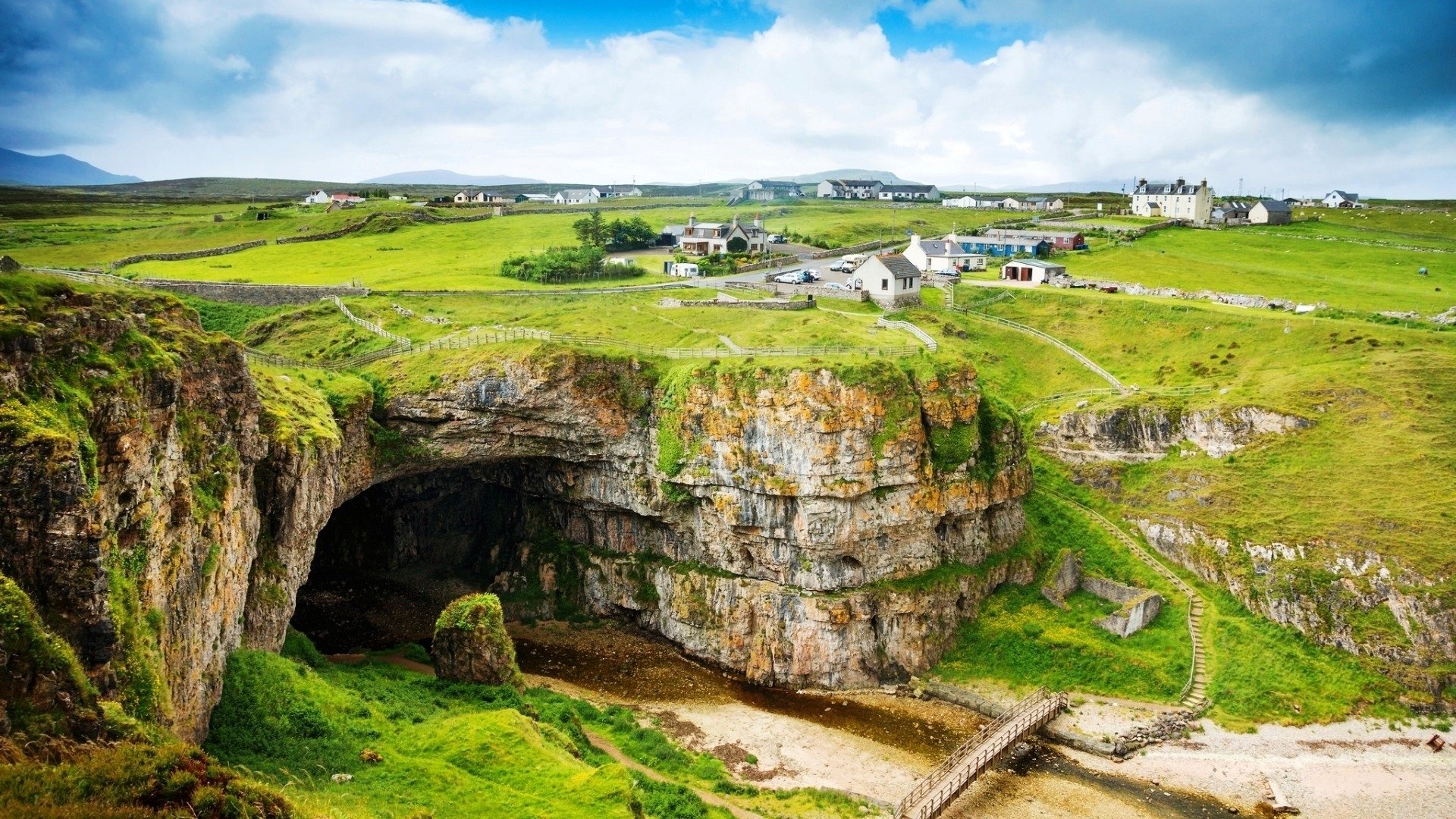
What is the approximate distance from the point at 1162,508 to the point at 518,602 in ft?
129

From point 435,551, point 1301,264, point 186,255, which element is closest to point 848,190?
point 1301,264

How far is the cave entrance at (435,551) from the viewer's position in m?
59.2

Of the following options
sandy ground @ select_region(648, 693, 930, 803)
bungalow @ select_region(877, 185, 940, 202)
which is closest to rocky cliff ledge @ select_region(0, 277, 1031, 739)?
sandy ground @ select_region(648, 693, 930, 803)

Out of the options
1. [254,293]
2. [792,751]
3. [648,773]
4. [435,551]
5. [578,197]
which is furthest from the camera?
[578,197]

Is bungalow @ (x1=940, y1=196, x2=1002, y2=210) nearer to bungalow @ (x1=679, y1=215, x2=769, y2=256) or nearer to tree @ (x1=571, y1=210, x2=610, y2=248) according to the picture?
bungalow @ (x1=679, y1=215, x2=769, y2=256)

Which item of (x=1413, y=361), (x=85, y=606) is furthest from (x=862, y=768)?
(x=1413, y=361)

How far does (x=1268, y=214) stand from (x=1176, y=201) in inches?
439

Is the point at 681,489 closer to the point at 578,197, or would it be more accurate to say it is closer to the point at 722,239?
the point at 722,239

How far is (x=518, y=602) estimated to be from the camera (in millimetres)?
59406

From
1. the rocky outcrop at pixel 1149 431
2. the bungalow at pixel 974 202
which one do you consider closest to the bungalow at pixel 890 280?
the rocky outcrop at pixel 1149 431

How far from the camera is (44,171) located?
54.6 metres

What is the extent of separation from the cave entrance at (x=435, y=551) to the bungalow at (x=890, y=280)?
1292 inches

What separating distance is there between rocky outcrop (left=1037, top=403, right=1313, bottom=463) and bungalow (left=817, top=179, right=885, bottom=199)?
114490 millimetres

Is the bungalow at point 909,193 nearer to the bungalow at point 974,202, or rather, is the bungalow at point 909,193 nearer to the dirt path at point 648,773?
the bungalow at point 974,202
